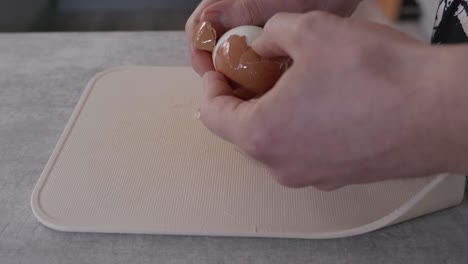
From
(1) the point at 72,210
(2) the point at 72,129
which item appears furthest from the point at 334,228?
(2) the point at 72,129

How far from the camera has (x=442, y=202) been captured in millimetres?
676

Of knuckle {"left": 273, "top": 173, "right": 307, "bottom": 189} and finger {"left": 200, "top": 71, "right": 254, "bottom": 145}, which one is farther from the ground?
finger {"left": 200, "top": 71, "right": 254, "bottom": 145}

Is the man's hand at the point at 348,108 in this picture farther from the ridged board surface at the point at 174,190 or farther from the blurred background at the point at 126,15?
the blurred background at the point at 126,15

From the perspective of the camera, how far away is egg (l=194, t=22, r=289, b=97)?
0.66m

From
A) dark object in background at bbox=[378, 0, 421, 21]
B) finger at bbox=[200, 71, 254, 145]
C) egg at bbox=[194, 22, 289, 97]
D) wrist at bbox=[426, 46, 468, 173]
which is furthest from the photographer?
dark object in background at bbox=[378, 0, 421, 21]

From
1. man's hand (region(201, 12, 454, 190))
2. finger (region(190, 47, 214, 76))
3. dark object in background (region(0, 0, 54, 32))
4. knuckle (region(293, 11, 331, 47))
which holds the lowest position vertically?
dark object in background (region(0, 0, 54, 32))

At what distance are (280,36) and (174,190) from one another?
0.29 m

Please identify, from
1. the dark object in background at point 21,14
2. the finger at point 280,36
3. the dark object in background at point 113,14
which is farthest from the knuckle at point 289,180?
the dark object in background at point 113,14

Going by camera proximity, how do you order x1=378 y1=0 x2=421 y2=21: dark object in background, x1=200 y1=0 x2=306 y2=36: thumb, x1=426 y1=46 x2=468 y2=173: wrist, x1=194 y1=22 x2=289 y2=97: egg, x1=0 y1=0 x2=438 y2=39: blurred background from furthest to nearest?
x1=378 y1=0 x2=421 y2=21: dark object in background → x1=0 y1=0 x2=438 y2=39: blurred background → x1=200 y1=0 x2=306 y2=36: thumb → x1=194 y1=22 x2=289 y2=97: egg → x1=426 y1=46 x2=468 y2=173: wrist

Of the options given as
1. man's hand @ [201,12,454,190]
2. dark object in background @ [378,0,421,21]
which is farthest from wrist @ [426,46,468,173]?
dark object in background @ [378,0,421,21]

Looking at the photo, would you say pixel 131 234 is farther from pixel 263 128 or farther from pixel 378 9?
pixel 378 9

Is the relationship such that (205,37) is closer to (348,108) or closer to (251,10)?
(251,10)

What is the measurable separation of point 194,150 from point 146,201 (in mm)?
130

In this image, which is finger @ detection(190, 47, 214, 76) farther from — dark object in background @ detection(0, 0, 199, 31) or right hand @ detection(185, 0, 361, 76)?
dark object in background @ detection(0, 0, 199, 31)
